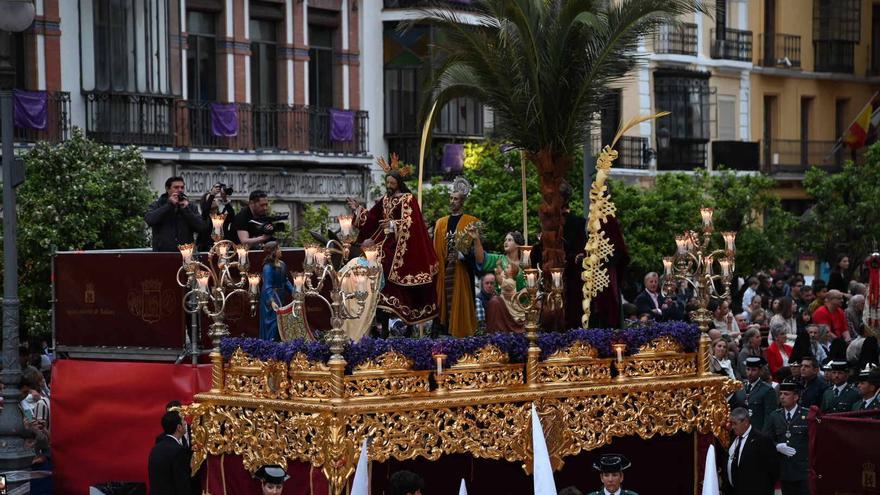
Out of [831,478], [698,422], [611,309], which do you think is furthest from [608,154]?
[831,478]

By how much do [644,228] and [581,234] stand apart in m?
13.9

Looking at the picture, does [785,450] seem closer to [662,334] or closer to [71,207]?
[662,334]

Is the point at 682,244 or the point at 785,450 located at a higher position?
the point at 682,244

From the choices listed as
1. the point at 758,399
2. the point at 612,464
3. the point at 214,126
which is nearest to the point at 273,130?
the point at 214,126

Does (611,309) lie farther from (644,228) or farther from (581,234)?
(644,228)

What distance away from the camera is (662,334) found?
1634cm

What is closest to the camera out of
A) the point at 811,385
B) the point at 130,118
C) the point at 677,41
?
the point at 811,385

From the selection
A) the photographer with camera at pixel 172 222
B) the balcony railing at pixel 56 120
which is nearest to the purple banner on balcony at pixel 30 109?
the balcony railing at pixel 56 120

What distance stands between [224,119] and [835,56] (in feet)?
75.2

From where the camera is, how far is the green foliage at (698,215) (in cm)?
3119

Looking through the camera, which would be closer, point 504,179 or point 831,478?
point 831,478

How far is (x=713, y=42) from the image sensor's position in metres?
44.9

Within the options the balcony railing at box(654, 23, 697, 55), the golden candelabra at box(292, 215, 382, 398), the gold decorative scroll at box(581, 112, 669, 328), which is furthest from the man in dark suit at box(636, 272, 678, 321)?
the balcony railing at box(654, 23, 697, 55)

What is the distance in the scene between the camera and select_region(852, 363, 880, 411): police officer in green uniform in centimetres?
1744
